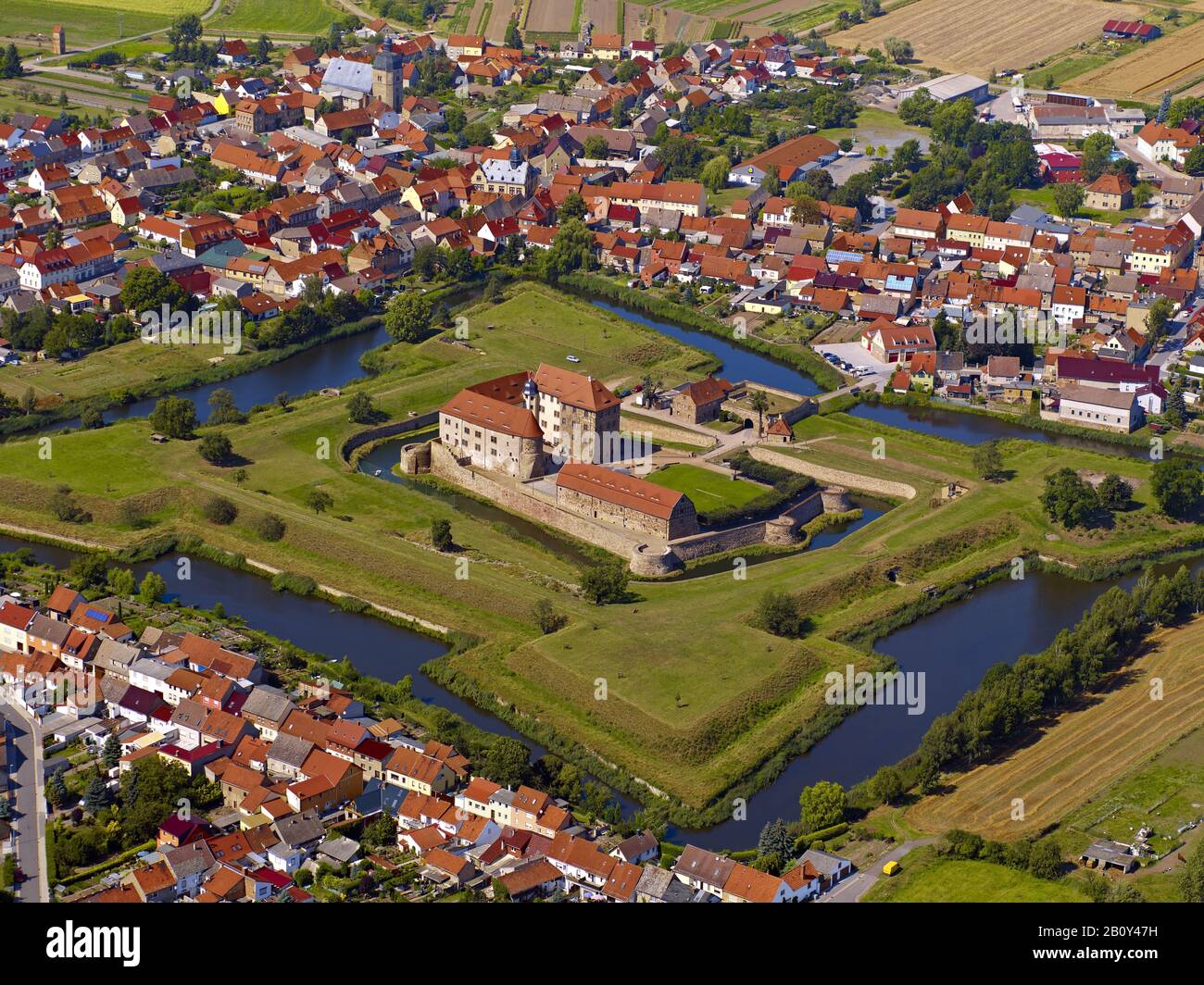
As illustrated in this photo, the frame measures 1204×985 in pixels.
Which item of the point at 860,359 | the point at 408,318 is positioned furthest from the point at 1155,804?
the point at 408,318

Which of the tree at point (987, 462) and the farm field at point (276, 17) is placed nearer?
the tree at point (987, 462)

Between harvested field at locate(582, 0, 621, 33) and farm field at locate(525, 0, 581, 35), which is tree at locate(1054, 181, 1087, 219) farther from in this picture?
farm field at locate(525, 0, 581, 35)

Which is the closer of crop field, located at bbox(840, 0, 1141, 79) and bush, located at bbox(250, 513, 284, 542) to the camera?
bush, located at bbox(250, 513, 284, 542)

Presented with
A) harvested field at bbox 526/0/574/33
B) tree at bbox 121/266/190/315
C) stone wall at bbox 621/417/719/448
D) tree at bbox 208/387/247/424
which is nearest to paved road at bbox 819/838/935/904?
stone wall at bbox 621/417/719/448

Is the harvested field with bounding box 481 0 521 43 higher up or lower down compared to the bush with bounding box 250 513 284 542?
higher up

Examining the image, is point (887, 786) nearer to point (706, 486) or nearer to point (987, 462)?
point (706, 486)

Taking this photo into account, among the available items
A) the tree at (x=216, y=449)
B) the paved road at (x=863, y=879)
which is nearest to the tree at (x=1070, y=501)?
the paved road at (x=863, y=879)

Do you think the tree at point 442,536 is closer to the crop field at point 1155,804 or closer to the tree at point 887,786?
the tree at point 887,786
